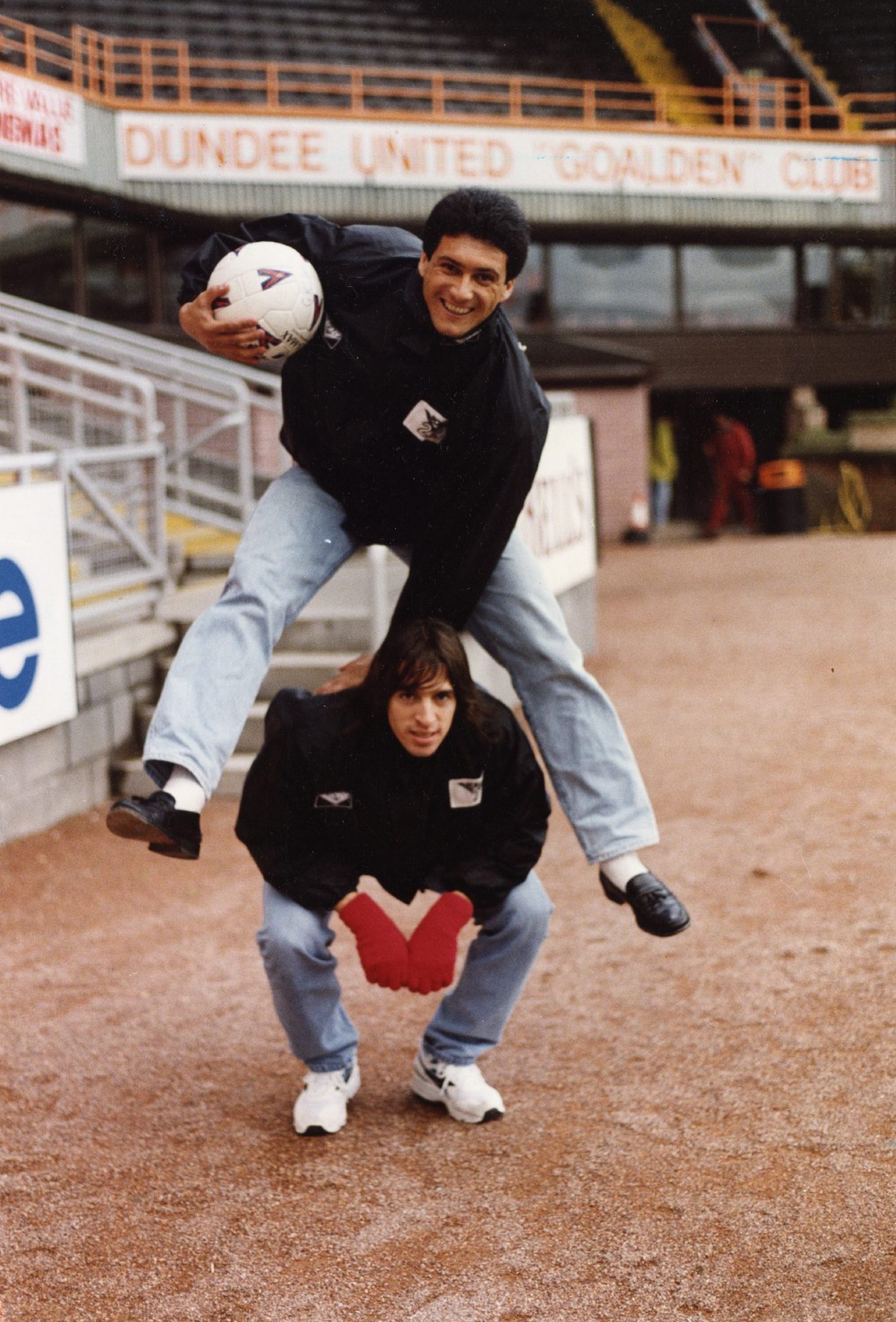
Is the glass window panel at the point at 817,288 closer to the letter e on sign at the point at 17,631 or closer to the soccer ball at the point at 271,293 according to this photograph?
the letter e on sign at the point at 17,631

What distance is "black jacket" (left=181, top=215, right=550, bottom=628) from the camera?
10.7 ft

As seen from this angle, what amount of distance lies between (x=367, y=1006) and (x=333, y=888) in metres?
1.33

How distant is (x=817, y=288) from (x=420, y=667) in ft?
69.4

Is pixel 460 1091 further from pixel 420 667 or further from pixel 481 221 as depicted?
pixel 481 221

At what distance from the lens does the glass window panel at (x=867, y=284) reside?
2311 cm

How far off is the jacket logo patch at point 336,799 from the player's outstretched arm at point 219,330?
102cm

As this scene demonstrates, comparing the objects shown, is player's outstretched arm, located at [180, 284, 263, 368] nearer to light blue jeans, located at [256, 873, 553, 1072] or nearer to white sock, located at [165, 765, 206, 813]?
white sock, located at [165, 765, 206, 813]

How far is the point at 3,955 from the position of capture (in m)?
5.34

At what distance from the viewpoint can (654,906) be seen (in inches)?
136

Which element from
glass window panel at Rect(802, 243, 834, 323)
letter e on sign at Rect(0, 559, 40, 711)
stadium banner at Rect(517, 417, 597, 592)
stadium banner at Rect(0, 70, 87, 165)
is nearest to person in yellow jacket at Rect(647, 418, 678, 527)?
glass window panel at Rect(802, 243, 834, 323)

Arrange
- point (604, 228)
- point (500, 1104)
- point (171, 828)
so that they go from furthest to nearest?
point (604, 228) → point (500, 1104) → point (171, 828)

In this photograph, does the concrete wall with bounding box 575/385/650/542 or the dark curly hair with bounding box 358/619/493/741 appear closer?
the dark curly hair with bounding box 358/619/493/741

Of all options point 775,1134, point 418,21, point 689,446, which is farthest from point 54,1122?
point 418,21

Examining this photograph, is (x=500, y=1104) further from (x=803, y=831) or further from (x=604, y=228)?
(x=604, y=228)
